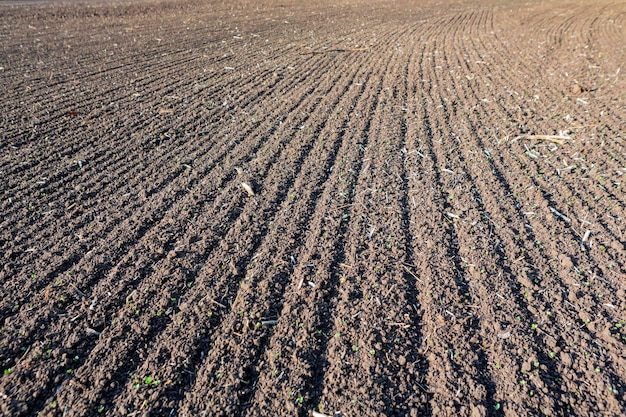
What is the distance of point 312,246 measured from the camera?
13.7 feet

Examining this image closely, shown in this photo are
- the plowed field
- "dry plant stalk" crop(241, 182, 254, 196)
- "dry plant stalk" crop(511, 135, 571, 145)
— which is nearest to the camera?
the plowed field

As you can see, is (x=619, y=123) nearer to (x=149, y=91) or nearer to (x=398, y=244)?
(x=398, y=244)

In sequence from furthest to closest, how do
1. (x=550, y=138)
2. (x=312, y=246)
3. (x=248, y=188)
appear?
(x=550, y=138) → (x=248, y=188) → (x=312, y=246)

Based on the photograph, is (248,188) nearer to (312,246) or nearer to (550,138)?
(312,246)

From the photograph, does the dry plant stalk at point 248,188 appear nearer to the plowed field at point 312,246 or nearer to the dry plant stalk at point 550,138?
the plowed field at point 312,246

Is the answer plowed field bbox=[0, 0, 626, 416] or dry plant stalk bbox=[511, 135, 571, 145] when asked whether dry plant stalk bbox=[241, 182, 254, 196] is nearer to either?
plowed field bbox=[0, 0, 626, 416]

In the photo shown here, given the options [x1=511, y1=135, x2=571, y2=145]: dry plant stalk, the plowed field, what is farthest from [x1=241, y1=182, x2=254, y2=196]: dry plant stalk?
[x1=511, y1=135, x2=571, y2=145]: dry plant stalk

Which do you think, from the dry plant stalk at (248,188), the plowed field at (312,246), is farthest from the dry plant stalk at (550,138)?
the dry plant stalk at (248,188)

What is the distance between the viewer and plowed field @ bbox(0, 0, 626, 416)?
9.34 ft

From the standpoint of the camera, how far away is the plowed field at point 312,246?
2.85 meters

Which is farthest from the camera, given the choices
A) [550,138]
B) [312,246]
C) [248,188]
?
[550,138]

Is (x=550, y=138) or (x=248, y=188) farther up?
(x=550, y=138)

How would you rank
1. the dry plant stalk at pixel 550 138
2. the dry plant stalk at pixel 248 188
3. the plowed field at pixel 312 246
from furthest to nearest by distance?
the dry plant stalk at pixel 550 138 → the dry plant stalk at pixel 248 188 → the plowed field at pixel 312 246

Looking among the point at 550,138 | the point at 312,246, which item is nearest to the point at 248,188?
the point at 312,246
